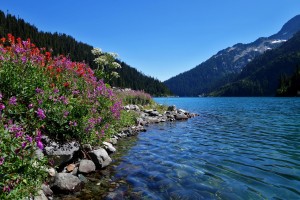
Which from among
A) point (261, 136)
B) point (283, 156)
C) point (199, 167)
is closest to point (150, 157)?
point (199, 167)

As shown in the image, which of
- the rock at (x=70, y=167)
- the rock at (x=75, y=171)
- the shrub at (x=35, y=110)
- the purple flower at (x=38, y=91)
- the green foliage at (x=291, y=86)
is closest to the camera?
the shrub at (x=35, y=110)

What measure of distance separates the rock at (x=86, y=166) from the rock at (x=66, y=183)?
3.88ft

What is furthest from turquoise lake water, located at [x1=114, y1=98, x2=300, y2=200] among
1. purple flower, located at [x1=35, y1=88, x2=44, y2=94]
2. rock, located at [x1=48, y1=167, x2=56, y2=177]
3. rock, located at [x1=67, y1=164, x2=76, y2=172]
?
purple flower, located at [x1=35, y1=88, x2=44, y2=94]

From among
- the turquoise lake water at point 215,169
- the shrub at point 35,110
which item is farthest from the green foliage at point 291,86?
the shrub at point 35,110

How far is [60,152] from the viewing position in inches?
338

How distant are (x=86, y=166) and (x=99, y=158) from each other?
754 millimetres

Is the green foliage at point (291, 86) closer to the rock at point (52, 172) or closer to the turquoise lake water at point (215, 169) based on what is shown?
the turquoise lake water at point (215, 169)

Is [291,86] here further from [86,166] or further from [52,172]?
[52,172]

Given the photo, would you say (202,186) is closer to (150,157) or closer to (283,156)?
(150,157)

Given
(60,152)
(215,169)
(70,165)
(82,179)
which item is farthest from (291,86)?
(60,152)

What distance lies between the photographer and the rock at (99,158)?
9922 millimetres

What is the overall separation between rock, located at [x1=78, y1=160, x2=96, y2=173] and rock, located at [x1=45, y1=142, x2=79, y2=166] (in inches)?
19.9

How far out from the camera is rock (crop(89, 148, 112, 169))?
9.92 meters

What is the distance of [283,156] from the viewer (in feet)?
36.8
